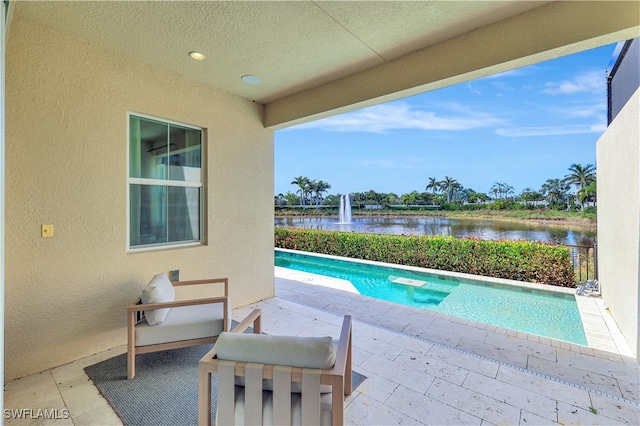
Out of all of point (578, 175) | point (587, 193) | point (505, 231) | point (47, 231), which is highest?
point (578, 175)

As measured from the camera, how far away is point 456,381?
7.56ft

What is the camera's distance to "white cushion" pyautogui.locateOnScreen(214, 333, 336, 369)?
4.66ft

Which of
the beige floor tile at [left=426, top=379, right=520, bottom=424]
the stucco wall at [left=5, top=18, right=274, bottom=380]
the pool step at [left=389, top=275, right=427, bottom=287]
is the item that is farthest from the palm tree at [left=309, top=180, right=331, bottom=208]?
the beige floor tile at [left=426, top=379, right=520, bottom=424]

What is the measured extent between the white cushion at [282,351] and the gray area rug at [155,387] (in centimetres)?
90

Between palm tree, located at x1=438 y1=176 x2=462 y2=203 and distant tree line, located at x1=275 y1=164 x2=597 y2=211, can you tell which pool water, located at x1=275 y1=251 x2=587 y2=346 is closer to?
distant tree line, located at x1=275 y1=164 x2=597 y2=211

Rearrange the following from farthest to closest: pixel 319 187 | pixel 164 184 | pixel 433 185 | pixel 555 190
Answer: pixel 319 187 → pixel 433 185 → pixel 555 190 → pixel 164 184

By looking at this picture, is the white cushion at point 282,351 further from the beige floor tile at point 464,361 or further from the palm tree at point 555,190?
the palm tree at point 555,190

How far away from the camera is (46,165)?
8.13 ft

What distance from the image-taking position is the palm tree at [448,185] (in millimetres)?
17625

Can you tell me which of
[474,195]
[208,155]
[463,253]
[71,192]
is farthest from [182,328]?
[474,195]

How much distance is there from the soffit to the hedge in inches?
205

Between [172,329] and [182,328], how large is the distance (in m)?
0.08

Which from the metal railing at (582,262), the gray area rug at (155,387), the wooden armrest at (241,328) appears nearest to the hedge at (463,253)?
the metal railing at (582,262)

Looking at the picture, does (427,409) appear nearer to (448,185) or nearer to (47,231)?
(47,231)
